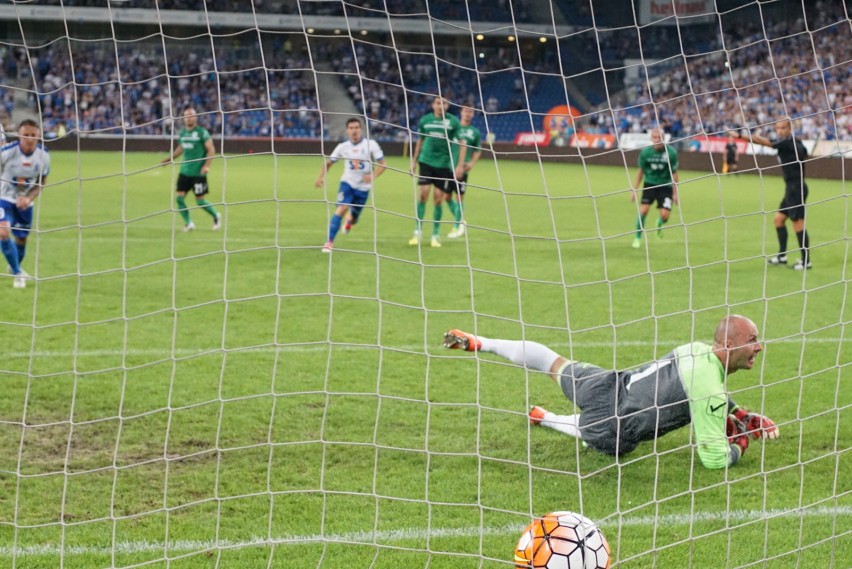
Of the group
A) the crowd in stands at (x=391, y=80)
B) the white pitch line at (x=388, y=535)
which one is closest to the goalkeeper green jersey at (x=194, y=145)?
the white pitch line at (x=388, y=535)

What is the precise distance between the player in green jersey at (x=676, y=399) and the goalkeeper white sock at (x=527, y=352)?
11 centimetres

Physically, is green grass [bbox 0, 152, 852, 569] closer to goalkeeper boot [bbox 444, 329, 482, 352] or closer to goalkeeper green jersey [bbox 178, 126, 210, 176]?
goalkeeper boot [bbox 444, 329, 482, 352]

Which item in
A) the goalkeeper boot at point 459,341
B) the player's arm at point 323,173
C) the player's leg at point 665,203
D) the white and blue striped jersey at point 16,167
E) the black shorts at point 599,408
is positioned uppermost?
the white and blue striped jersey at point 16,167

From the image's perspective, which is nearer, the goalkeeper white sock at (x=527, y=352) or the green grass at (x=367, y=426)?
the green grass at (x=367, y=426)

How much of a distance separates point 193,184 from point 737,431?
1017cm

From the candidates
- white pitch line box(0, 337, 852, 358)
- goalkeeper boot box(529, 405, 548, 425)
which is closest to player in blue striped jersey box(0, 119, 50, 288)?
white pitch line box(0, 337, 852, 358)

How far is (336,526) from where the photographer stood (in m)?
4.10

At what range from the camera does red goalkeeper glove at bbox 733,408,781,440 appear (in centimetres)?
498

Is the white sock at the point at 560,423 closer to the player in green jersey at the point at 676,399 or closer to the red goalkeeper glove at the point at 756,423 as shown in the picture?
the player in green jersey at the point at 676,399

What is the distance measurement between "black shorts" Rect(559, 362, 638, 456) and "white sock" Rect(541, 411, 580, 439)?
26 centimetres

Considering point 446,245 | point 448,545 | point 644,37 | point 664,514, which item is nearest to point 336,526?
point 448,545

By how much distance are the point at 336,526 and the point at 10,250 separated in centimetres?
671

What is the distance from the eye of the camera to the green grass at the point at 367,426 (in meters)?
3.97

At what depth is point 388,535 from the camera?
157 inches
